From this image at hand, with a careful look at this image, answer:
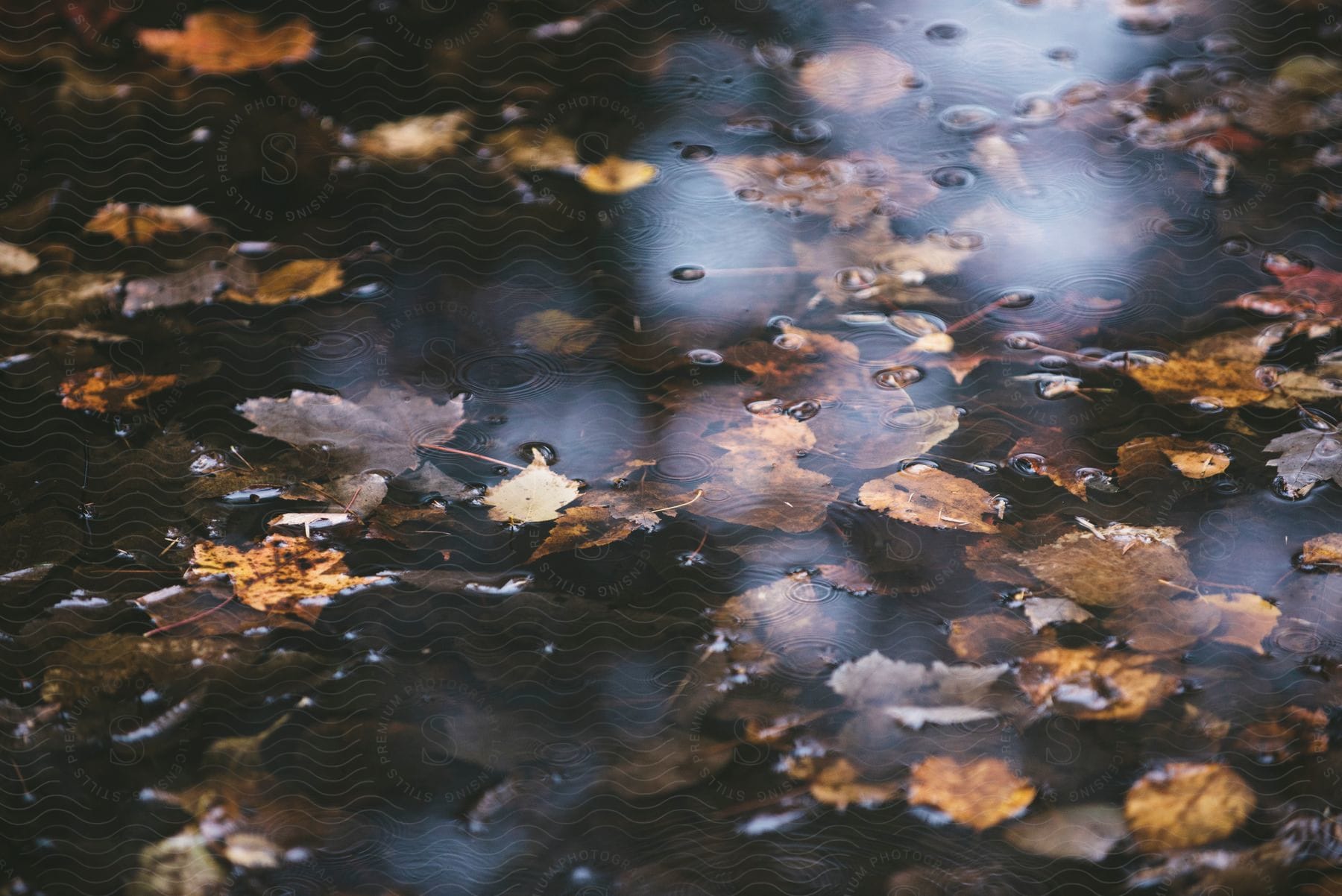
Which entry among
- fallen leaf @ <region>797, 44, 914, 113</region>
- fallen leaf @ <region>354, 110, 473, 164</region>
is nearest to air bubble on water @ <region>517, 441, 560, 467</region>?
fallen leaf @ <region>354, 110, 473, 164</region>

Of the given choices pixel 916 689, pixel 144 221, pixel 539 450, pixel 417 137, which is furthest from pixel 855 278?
pixel 144 221

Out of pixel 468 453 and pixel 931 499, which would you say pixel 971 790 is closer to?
pixel 931 499

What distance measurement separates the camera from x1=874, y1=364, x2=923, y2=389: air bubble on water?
1.23 metres

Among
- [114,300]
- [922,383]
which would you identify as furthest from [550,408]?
[114,300]

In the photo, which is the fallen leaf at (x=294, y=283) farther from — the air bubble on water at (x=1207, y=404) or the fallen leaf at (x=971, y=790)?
the air bubble on water at (x=1207, y=404)

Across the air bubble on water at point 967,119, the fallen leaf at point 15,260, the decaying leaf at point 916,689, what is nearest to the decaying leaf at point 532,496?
the decaying leaf at point 916,689

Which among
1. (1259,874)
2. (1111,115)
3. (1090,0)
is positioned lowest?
(1259,874)

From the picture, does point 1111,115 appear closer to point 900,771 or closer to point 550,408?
point 550,408

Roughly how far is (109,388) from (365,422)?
0.37 m

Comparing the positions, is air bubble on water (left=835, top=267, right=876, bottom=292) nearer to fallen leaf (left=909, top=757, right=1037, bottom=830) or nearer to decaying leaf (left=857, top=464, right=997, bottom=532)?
decaying leaf (left=857, top=464, right=997, bottom=532)

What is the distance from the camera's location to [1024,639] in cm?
95

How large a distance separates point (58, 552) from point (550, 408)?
58cm

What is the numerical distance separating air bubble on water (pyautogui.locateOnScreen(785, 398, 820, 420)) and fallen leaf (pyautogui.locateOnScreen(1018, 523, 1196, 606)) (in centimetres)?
31

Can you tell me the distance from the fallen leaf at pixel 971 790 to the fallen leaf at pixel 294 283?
1.07 m
